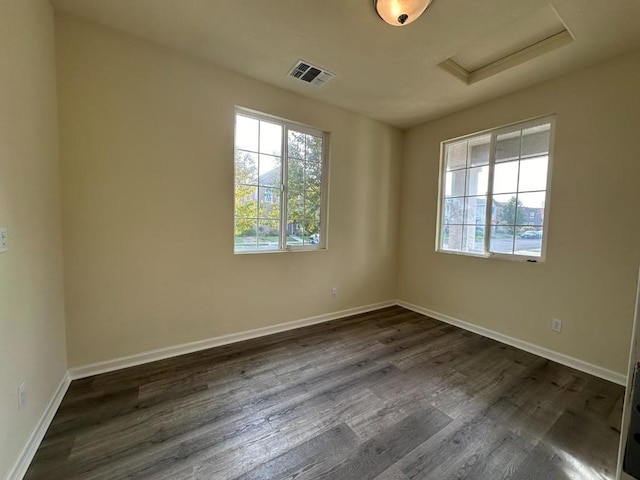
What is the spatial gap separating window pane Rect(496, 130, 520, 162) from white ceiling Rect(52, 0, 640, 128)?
47 centimetres

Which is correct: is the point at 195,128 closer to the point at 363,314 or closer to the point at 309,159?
the point at 309,159

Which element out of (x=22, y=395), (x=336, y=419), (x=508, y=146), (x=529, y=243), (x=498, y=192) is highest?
A: (x=508, y=146)

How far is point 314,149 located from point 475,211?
209cm

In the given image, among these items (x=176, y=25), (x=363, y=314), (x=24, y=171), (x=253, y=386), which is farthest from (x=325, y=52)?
(x=363, y=314)

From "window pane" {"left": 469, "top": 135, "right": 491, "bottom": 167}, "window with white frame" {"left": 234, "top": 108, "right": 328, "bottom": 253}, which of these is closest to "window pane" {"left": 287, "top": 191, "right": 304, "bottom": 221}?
"window with white frame" {"left": 234, "top": 108, "right": 328, "bottom": 253}

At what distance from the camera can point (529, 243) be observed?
9.01 ft

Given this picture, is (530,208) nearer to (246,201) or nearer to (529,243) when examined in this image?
(529,243)

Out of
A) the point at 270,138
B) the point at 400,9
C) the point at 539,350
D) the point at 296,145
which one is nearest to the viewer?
the point at 400,9

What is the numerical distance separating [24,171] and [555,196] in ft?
13.0

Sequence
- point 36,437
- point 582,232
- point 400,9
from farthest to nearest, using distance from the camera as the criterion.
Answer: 1. point 582,232
2. point 400,9
3. point 36,437

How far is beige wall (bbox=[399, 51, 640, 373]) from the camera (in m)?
2.16

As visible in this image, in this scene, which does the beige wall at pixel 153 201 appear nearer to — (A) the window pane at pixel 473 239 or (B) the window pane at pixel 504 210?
(A) the window pane at pixel 473 239

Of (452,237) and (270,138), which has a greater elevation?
(270,138)

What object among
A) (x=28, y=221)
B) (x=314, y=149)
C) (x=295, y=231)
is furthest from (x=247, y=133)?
(x=28, y=221)
